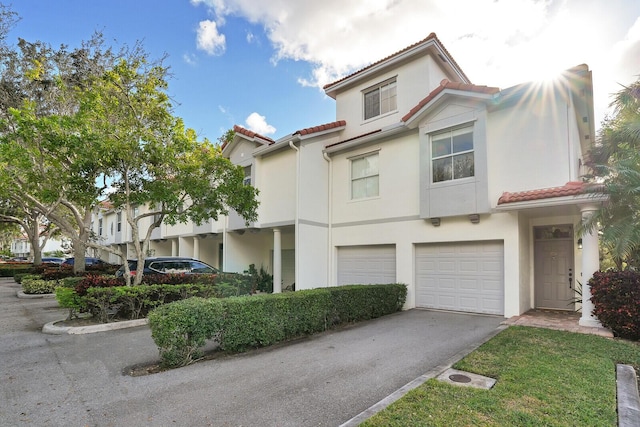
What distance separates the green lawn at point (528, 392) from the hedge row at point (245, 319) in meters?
3.43

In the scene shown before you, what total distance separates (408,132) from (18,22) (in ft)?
58.3

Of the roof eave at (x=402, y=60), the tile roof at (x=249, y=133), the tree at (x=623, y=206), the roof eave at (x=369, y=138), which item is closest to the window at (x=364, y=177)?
the roof eave at (x=369, y=138)

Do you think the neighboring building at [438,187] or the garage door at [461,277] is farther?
the garage door at [461,277]

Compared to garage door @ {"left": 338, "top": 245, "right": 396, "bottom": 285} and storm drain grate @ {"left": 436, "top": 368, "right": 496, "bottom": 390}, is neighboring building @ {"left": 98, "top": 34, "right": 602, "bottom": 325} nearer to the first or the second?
garage door @ {"left": 338, "top": 245, "right": 396, "bottom": 285}

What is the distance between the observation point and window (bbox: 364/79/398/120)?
13.9 m

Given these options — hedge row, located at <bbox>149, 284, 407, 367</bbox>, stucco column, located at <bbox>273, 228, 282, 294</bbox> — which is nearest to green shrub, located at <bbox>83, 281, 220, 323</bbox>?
stucco column, located at <bbox>273, 228, 282, 294</bbox>

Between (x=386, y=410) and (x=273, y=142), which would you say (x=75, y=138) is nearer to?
(x=273, y=142)

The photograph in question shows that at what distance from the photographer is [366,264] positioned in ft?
43.7

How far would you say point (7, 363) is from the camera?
20.6 feet

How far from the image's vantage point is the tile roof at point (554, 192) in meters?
7.71

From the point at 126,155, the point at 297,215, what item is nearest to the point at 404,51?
the point at 297,215

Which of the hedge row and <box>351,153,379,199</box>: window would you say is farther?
<box>351,153,379,199</box>: window

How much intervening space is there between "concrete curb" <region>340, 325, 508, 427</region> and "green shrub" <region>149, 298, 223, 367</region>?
3.33m

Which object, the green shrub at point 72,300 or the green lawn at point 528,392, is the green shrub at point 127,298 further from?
the green lawn at point 528,392
